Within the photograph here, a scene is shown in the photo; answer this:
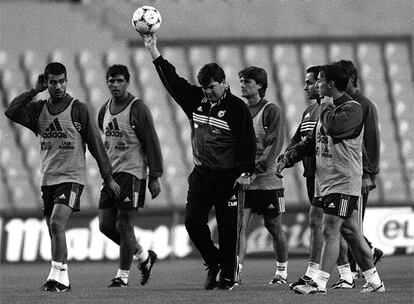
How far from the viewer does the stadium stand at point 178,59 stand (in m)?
27.0

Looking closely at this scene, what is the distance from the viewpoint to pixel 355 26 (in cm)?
2902

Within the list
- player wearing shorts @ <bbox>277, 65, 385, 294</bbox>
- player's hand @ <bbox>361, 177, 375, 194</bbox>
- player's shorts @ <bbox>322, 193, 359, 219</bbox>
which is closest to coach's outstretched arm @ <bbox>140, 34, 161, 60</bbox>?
player wearing shorts @ <bbox>277, 65, 385, 294</bbox>

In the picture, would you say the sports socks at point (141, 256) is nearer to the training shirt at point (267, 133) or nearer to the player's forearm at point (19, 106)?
the training shirt at point (267, 133)

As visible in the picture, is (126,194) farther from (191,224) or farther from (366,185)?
(366,185)

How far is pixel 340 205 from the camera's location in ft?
35.0

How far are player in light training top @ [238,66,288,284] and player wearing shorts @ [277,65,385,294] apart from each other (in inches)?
71.4

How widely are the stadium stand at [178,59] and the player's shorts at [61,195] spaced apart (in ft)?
42.7

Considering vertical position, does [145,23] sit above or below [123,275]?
above

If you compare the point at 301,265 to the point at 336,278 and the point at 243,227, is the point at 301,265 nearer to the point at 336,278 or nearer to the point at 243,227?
the point at 336,278

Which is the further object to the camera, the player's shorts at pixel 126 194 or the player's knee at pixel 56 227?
the player's shorts at pixel 126 194

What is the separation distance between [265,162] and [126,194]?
145cm

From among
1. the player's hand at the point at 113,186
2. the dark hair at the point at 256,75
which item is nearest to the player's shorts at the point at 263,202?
the dark hair at the point at 256,75

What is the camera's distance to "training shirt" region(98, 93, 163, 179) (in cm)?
1246

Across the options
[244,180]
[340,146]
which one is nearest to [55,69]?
[244,180]
